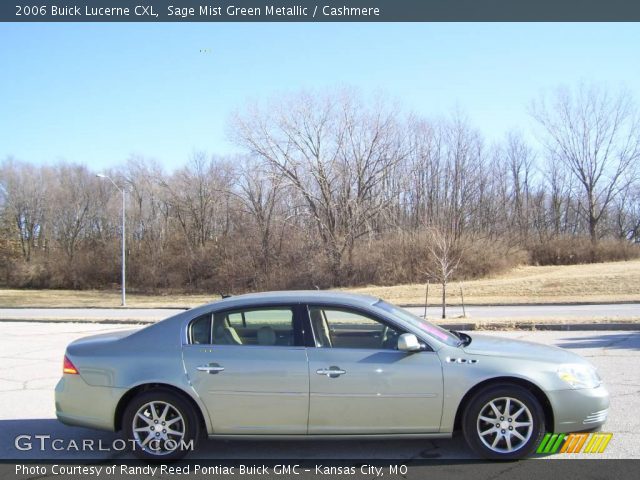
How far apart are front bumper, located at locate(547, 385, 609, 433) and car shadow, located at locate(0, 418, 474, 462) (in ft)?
2.68

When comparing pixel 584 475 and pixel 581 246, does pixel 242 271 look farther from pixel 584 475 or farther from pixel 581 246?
pixel 584 475

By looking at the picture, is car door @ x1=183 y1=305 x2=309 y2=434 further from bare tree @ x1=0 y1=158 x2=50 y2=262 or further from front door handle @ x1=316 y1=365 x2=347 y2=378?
bare tree @ x1=0 y1=158 x2=50 y2=262

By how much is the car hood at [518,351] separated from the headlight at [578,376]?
0.08 meters

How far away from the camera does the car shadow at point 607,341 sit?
420 inches

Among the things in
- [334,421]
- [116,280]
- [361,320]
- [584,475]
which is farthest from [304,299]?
[116,280]

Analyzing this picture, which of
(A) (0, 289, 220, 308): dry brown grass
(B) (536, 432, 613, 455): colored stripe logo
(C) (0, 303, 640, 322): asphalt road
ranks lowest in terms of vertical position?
(A) (0, 289, 220, 308): dry brown grass

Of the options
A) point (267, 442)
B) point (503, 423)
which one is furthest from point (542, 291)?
point (267, 442)

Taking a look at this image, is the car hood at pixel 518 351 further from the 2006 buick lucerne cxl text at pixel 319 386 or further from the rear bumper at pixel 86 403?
the rear bumper at pixel 86 403

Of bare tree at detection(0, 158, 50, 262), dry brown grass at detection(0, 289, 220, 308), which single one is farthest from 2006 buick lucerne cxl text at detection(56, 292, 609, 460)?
bare tree at detection(0, 158, 50, 262)

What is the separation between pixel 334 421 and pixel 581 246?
1996 inches

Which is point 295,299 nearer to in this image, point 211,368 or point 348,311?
point 348,311

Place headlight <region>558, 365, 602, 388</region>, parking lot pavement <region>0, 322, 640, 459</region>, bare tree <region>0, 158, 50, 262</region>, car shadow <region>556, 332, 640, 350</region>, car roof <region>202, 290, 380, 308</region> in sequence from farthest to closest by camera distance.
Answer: bare tree <region>0, 158, 50, 262</region>
car shadow <region>556, 332, 640, 350</region>
car roof <region>202, 290, 380, 308</region>
parking lot pavement <region>0, 322, 640, 459</region>
headlight <region>558, 365, 602, 388</region>

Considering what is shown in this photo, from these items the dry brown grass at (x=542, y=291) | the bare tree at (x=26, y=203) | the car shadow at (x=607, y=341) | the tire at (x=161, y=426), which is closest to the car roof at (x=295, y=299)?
the tire at (x=161, y=426)

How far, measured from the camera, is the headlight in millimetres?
4754
